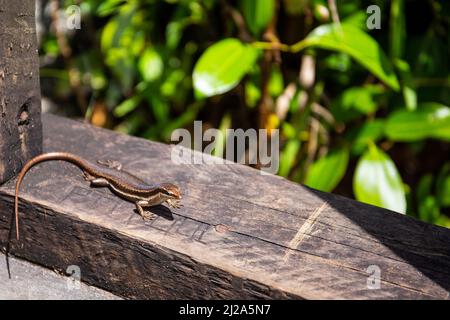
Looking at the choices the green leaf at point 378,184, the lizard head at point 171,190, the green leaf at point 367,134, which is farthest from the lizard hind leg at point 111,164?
the green leaf at point 367,134

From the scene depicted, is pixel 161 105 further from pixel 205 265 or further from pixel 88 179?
pixel 205 265

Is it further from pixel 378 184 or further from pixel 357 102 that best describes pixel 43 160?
pixel 357 102

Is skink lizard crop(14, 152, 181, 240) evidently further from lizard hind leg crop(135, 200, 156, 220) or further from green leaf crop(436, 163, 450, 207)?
green leaf crop(436, 163, 450, 207)

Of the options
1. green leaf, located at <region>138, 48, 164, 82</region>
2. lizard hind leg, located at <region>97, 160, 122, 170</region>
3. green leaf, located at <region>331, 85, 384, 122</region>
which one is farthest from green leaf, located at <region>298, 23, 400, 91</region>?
green leaf, located at <region>138, 48, 164, 82</region>

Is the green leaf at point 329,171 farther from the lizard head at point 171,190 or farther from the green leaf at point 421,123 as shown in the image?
the lizard head at point 171,190

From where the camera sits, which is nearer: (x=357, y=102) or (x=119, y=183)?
(x=119, y=183)

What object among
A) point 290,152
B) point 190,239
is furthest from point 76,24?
point 190,239

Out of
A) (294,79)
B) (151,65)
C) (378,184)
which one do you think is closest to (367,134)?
(378,184)
